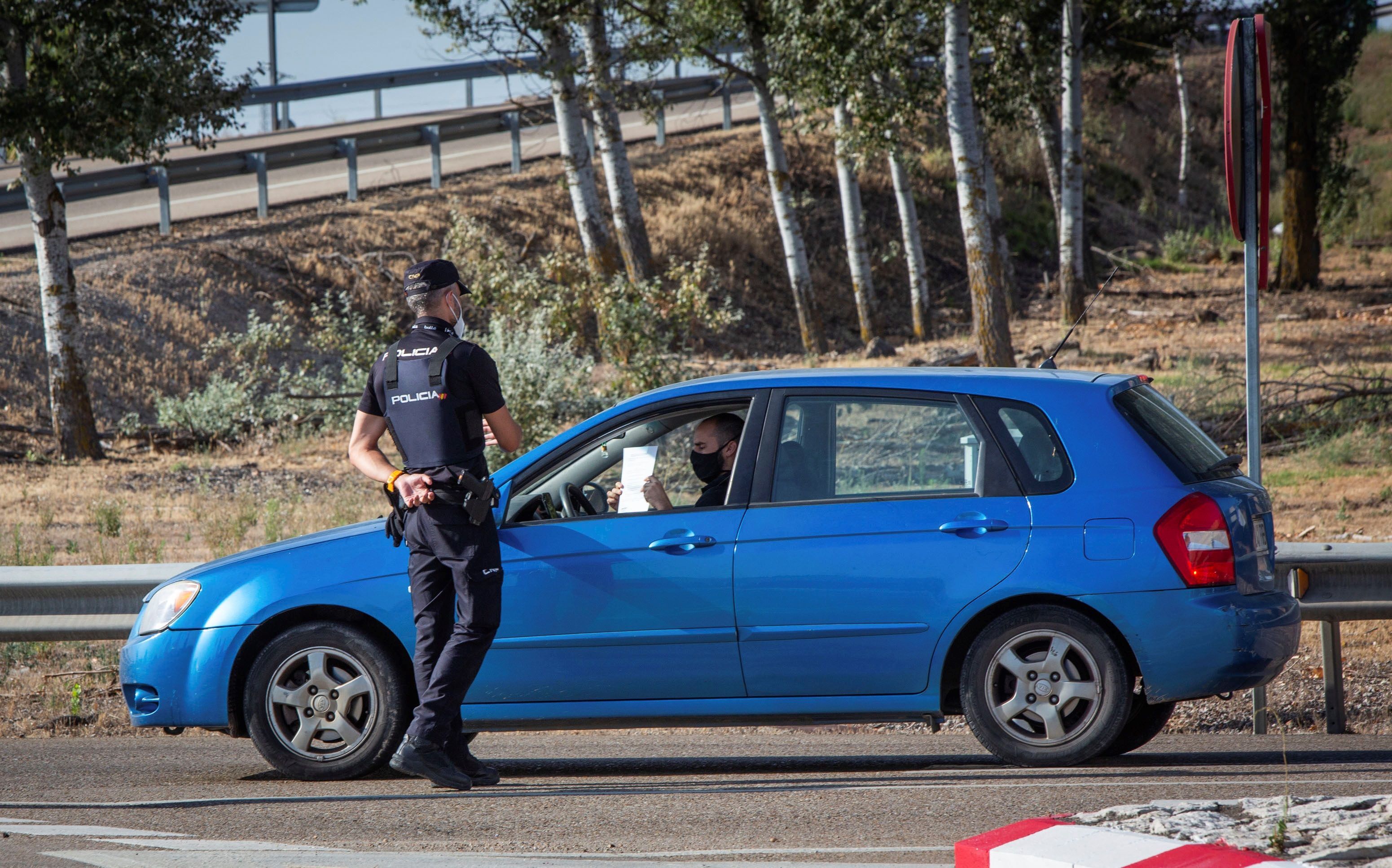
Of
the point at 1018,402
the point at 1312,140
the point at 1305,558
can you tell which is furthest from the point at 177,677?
the point at 1312,140

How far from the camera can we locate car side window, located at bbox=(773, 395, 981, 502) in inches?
→ 217

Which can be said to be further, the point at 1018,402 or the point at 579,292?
the point at 579,292

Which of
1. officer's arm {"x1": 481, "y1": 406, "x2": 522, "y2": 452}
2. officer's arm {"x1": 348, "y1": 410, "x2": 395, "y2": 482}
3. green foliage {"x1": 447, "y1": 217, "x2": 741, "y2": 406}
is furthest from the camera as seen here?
green foliage {"x1": 447, "y1": 217, "x2": 741, "y2": 406}

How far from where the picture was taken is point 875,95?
16828 millimetres

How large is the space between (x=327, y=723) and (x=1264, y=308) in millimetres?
20216

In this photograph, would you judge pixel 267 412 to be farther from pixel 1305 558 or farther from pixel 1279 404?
pixel 1305 558

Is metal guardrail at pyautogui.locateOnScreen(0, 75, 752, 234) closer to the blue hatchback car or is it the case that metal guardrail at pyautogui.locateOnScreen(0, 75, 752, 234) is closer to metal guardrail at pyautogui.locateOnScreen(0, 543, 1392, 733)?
metal guardrail at pyautogui.locateOnScreen(0, 543, 1392, 733)

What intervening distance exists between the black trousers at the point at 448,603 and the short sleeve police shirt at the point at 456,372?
1.48 feet

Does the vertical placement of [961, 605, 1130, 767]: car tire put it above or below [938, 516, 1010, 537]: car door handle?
below

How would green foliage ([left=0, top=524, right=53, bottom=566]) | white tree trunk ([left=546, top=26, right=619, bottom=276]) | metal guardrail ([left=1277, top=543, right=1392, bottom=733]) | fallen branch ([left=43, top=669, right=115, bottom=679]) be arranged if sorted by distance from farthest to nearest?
white tree trunk ([left=546, top=26, right=619, bottom=276])
green foliage ([left=0, top=524, right=53, bottom=566])
fallen branch ([left=43, top=669, right=115, bottom=679])
metal guardrail ([left=1277, top=543, right=1392, bottom=733])

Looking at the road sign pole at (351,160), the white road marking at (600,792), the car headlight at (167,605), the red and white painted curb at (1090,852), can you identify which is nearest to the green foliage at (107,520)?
the car headlight at (167,605)

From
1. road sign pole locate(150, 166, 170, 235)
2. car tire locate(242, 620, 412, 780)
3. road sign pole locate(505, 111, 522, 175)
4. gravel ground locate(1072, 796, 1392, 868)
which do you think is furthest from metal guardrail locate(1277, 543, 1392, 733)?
road sign pole locate(505, 111, 522, 175)

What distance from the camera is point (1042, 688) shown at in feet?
17.4

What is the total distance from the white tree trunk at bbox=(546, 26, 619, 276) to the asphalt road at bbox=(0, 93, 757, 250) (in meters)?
6.23
